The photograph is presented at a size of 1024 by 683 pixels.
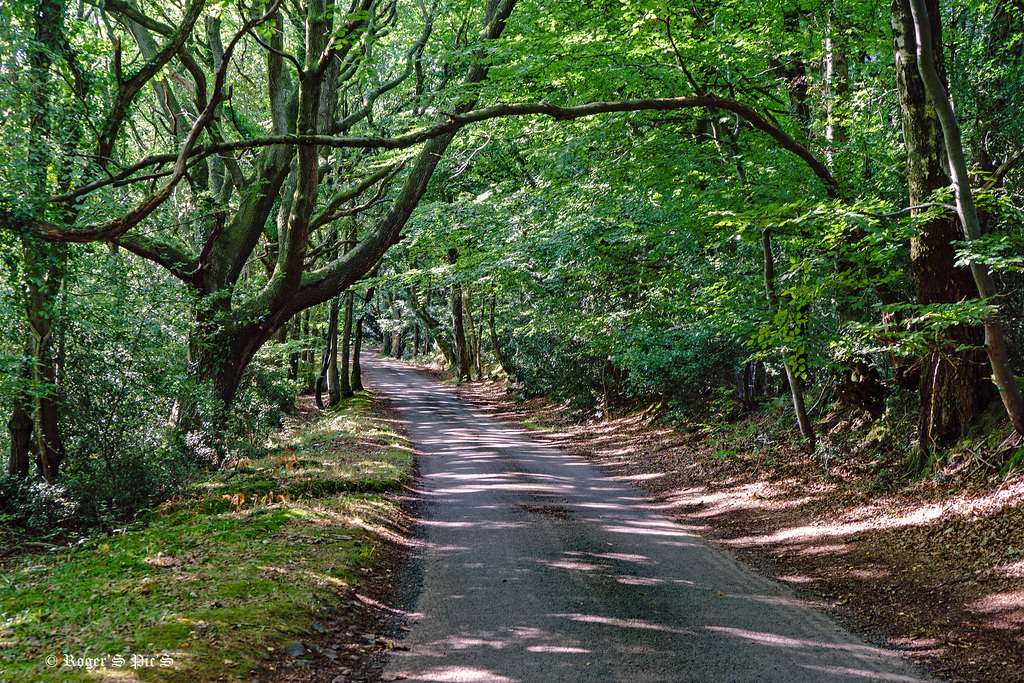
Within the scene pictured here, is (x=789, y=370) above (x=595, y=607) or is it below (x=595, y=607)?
above

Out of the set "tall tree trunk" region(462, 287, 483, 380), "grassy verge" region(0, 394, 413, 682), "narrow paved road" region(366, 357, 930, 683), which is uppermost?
"tall tree trunk" region(462, 287, 483, 380)

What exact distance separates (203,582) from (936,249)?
29.4 ft

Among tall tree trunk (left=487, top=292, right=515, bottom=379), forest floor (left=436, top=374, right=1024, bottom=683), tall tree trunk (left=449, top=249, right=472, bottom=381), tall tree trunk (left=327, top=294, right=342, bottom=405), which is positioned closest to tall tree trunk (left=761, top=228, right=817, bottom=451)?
forest floor (left=436, top=374, right=1024, bottom=683)

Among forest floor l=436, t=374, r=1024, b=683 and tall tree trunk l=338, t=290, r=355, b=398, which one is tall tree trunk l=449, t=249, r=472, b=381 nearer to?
tall tree trunk l=338, t=290, r=355, b=398

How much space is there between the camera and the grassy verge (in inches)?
171

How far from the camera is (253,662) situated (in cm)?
452

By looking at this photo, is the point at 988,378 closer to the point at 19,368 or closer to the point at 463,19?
the point at 19,368

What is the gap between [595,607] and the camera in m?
5.73

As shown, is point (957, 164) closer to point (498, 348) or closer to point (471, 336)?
point (498, 348)

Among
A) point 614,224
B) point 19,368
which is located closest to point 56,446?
point 19,368

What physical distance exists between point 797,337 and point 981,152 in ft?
11.3

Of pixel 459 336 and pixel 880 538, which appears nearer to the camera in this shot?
pixel 880 538

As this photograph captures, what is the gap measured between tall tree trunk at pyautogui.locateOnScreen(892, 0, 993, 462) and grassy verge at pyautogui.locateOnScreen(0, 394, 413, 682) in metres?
7.36

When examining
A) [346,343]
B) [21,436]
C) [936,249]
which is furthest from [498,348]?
[936,249]
